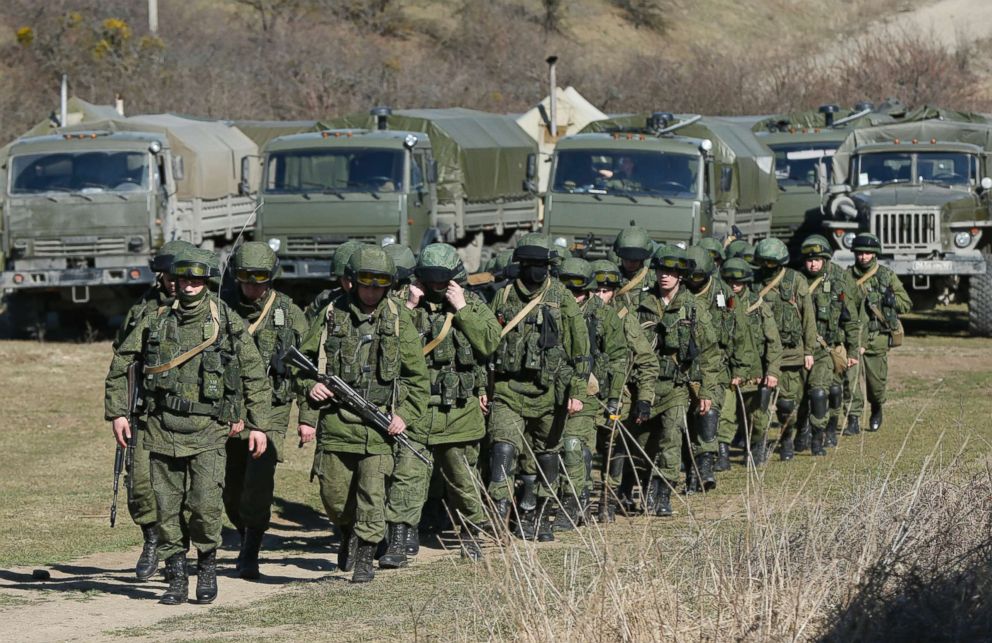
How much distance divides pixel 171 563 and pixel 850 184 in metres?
15.9

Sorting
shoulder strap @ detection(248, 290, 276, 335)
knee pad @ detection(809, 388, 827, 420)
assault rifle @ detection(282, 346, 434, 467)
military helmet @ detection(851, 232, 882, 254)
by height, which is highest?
military helmet @ detection(851, 232, 882, 254)

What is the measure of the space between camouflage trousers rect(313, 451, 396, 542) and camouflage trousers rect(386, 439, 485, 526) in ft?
0.63

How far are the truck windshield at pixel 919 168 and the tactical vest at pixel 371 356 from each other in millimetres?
14956

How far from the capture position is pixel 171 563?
28.7ft

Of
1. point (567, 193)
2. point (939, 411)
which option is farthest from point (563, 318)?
point (567, 193)

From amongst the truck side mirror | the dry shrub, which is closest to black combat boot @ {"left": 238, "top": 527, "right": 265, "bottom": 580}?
the dry shrub

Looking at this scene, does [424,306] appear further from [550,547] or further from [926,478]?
[926,478]

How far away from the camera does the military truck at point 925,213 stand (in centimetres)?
2189

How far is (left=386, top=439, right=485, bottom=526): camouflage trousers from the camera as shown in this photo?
941cm

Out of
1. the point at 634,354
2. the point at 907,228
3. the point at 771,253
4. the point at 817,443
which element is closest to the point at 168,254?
the point at 634,354

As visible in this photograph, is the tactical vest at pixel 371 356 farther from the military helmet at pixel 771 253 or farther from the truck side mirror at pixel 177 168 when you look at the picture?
the truck side mirror at pixel 177 168

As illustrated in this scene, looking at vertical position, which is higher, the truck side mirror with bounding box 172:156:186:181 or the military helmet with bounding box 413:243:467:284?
the truck side mirror with bounding box 172:156:186:181

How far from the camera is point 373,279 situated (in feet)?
29.5

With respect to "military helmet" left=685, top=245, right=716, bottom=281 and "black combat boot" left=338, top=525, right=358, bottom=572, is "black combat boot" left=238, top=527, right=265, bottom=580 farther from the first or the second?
"military helmet" left=685, top=245, right=716, bottom=281
